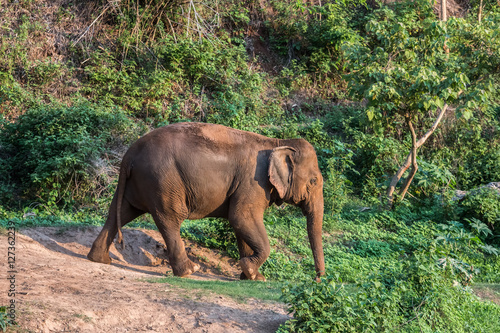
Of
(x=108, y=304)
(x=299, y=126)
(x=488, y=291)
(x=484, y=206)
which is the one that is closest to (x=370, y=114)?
(x=484, y=206)

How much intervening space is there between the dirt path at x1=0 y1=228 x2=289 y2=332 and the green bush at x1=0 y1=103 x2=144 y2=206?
10.7 ft

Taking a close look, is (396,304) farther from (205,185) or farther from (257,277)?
(205,185)

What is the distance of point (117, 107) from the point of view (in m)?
13.3

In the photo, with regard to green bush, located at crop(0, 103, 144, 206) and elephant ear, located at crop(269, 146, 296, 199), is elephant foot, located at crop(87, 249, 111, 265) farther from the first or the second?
green bush, located at crop(0, 103, 144, 206)

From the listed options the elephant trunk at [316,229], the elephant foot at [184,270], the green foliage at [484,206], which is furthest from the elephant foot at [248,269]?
the green foliage at [484,206]

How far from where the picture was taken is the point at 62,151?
450 inches

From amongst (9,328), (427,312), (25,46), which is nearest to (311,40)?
(25,46)

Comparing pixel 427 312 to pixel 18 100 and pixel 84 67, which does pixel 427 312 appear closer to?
pixel 18 100

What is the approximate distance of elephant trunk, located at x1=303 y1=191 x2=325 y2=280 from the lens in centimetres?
865

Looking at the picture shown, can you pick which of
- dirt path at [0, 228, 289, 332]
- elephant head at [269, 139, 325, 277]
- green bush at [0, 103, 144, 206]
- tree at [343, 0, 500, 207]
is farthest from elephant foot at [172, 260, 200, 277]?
tree at [343, 0, 500, 207]

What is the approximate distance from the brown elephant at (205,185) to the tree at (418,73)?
3.55 meters

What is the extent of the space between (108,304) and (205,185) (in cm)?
312

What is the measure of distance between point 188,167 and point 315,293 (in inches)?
137

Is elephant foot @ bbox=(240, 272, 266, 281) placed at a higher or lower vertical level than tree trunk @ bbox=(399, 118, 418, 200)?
lower
